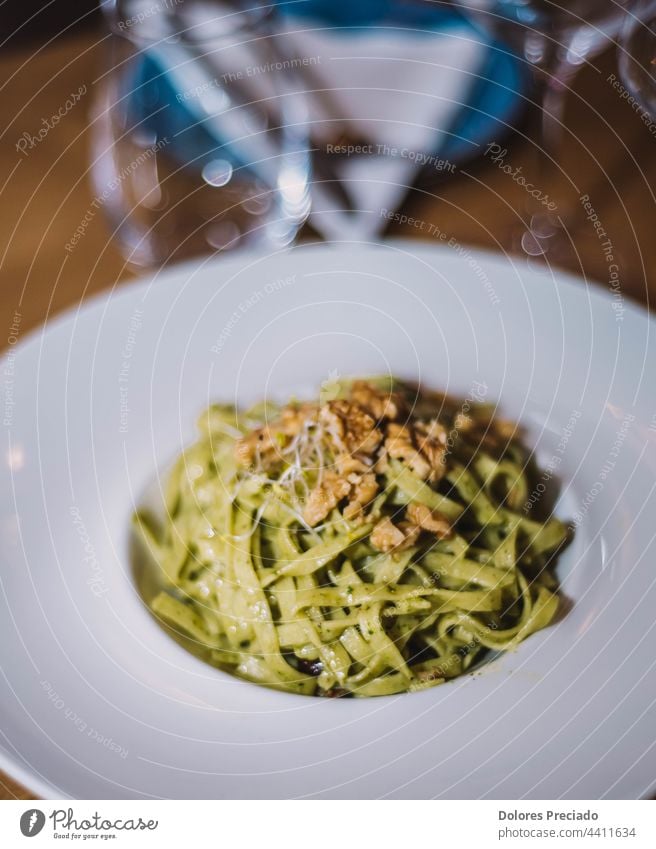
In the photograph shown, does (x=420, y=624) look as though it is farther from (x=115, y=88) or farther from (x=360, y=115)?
(x=115, y=88)

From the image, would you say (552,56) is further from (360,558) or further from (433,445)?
(360,558)

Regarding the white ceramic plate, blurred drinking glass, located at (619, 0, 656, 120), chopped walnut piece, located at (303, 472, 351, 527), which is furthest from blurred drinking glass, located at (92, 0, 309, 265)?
chopped walnut piece, located at (303, 472, 351, 527)

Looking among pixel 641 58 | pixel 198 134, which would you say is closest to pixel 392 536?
pixel 641 58

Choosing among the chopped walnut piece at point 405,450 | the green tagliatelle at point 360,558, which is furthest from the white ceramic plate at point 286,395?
the chopped walnut piece at point 405,450

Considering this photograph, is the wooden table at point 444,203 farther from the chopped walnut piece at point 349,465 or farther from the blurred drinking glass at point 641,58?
the chopped walnut piece at point 349,465

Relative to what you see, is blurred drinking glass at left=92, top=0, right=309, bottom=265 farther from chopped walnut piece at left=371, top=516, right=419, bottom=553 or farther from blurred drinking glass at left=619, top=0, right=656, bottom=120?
chopped walnut piece at left=371, top=516, right=419, bottom=553

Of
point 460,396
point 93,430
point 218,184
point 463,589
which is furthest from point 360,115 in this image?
point 463,589
